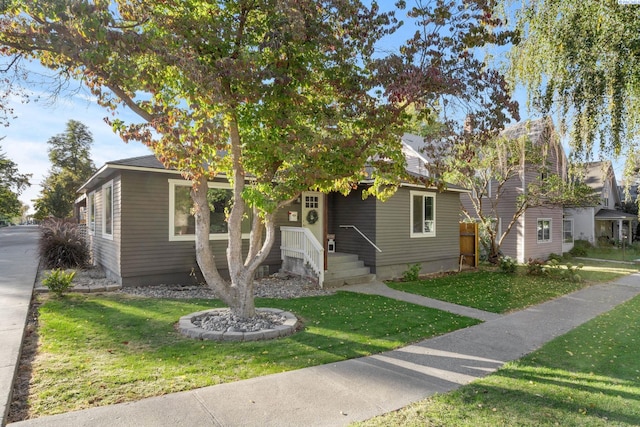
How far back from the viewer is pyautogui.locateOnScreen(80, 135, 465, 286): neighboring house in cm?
865

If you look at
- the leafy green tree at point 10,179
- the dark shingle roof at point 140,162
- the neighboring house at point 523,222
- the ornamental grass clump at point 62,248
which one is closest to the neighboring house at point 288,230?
the dark shingle roof at point 140,162

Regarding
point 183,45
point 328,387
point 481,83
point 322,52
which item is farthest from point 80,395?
point 481,83

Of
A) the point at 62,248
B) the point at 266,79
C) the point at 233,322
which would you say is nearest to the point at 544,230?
the point at 233,322

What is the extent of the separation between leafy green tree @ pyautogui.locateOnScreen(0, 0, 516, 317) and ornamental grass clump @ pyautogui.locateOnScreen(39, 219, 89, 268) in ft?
25.0

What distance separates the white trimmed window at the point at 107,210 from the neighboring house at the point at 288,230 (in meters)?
0.03

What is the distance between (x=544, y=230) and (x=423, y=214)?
387 inches

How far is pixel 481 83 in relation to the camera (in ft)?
16.9

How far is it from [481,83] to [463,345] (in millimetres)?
3751

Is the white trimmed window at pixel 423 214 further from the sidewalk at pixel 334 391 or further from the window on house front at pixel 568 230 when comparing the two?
the window on house front at pixel 568 230

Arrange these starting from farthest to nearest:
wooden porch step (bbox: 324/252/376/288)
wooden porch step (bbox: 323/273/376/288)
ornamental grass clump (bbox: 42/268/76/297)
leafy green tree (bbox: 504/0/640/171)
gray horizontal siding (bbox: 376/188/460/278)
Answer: gray horizontal siding (bbox: 376/188/460/278) → wooden porch step (bbox: 324/252/376/288) → wooden porch step (bbox: 323/273/376/288) → ornamental grass clump (bbox: 42/268/76/297) → leafy green tree (bbox: 504/0/640/171)

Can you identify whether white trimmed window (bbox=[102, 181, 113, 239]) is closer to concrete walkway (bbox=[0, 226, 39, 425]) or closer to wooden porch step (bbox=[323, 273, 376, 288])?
concrete walkway (bbox=[0, 226, 39, 425])

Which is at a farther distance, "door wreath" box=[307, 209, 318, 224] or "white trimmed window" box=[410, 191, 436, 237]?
"white trimmed window" box=[410, 191, 436, 237]

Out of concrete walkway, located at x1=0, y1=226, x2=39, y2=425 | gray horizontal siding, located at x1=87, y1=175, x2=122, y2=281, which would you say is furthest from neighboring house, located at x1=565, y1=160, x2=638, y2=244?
concrete walkway, located at x1=0, y1=226, x2=39, y2=425

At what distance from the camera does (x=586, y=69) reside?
441cm
